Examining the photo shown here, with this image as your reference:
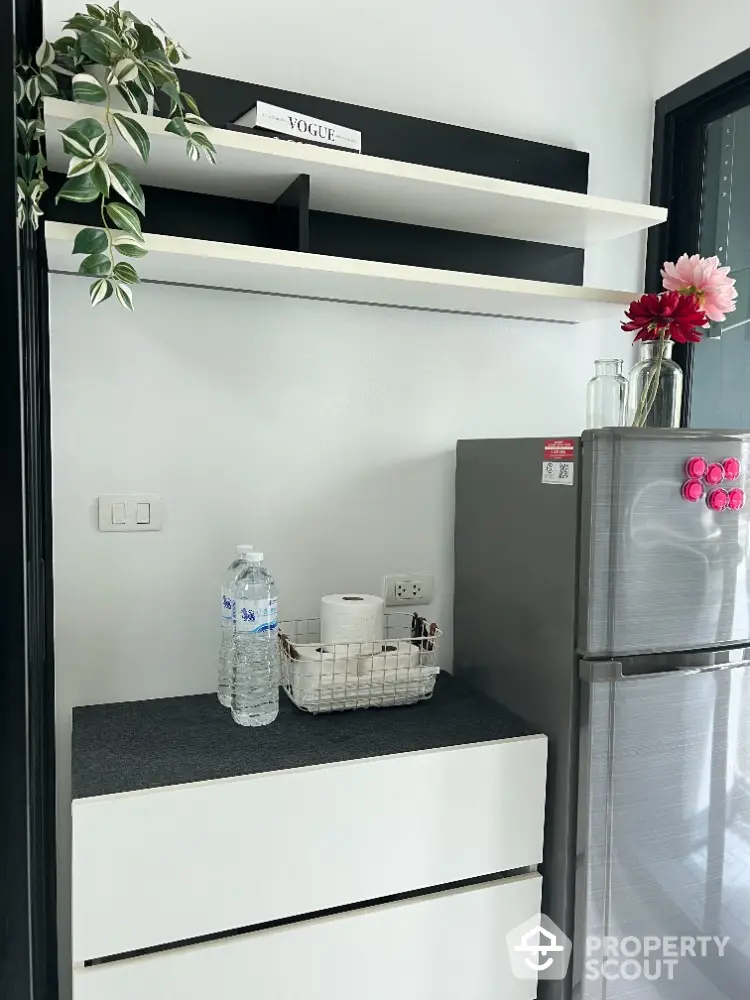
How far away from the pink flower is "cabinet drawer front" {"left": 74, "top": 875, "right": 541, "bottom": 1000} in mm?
1333

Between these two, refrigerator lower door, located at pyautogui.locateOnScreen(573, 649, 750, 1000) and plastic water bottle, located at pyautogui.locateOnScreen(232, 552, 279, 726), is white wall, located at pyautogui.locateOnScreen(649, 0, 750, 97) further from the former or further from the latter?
plastic water bottle, located at pyautogui.locateOnScreen(232, 552, 279, 726)

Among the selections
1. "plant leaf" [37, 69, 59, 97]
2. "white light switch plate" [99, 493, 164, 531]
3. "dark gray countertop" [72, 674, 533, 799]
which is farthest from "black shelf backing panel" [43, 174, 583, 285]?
"dark gray countertop" [72, 674, 533, 799]

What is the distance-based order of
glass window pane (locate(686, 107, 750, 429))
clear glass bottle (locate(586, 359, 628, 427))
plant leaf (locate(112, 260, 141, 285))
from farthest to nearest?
glass window pane (locate(686, 107, 750, 429)) < clear glass bottle (locate(586, 359, 628, 427)) < plant leaf (locate(112, 260, 141, 285))

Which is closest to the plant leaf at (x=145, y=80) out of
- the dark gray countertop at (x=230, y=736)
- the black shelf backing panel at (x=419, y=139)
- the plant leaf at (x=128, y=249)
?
the plant leaf at (x=128, y=249)

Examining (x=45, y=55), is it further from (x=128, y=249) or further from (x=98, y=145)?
(x=128, y=249)

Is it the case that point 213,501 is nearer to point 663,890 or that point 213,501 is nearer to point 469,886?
point 469,886

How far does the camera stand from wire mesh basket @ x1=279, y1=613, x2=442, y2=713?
1.67 metres

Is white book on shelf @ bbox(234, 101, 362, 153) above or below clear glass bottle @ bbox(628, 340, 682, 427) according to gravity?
above

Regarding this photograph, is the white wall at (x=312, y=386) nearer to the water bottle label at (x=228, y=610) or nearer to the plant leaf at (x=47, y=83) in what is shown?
the water bottle label at (x=228, y=610)

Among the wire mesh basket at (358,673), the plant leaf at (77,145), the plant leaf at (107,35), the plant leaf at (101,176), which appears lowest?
the wire mesh basket at (358,673)

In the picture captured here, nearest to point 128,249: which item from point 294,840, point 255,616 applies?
point 255,616

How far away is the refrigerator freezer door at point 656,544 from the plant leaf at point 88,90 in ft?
3.54

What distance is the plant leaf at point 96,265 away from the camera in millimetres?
1257

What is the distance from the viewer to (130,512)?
69.5 inches
